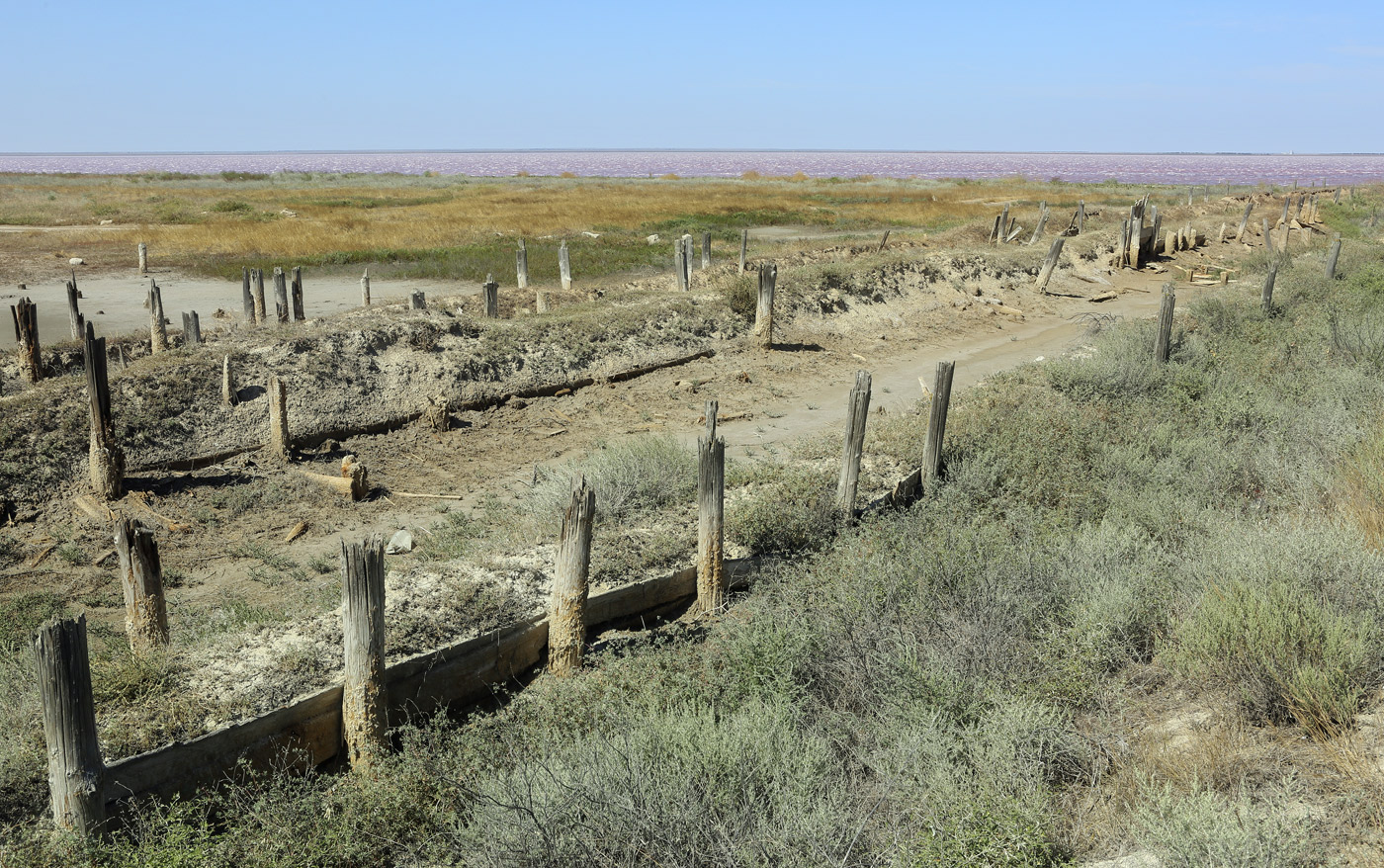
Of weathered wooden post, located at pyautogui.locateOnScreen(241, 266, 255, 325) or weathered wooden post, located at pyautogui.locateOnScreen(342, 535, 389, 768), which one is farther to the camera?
weathered wooden post, located at pyautogui.locateOnScreen(241, 266, 255, 325)

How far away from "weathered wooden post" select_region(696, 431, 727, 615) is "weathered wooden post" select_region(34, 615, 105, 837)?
4.15 m

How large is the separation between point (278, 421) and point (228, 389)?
1.26m

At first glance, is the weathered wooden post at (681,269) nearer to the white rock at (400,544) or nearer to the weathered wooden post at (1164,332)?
the weathered wooden post at (1164,332)

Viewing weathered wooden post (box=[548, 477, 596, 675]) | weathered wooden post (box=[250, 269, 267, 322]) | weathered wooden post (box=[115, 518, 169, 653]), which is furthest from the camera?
weathered wooden post (box=[250, 269, 267, 322])

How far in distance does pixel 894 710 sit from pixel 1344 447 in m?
6.48

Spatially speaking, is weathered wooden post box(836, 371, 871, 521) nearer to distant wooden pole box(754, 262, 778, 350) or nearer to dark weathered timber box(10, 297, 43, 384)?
distant wooden pole box(754, 262, 778, 350)

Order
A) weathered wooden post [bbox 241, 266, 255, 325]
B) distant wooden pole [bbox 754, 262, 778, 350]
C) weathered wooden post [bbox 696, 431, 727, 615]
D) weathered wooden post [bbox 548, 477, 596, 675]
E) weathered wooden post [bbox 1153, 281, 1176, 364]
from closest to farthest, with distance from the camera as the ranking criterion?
1. weathered wooden post [bbox 548, 477, 596, 675]
2. weathered wooden post [bbox 696, 431, 727, 615]
3. weathered wooden post [bbox 1153, 281, 1176, 364]
4. weathered wooden post [bbox 241, 266, 255, 325]
5. distant wooden pole [bbox 754, 262, 778, 350]

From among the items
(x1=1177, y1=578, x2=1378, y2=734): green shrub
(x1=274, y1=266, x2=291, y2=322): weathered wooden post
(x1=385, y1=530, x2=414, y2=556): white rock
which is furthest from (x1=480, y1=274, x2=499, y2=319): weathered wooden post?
(x1=1177, y1=578, x2=1378, y2=734): green shrub

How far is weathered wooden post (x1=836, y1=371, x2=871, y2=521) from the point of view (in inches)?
327

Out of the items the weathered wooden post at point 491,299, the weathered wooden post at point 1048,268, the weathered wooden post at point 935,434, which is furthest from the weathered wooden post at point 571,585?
the weathered wooden post at point 1048,268

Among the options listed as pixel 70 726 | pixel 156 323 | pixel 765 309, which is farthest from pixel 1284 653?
pixel 156 323

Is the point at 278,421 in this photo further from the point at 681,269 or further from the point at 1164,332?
the point at 1164,332

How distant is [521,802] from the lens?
4625 mm

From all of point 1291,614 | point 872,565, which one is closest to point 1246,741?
point 1291,614
